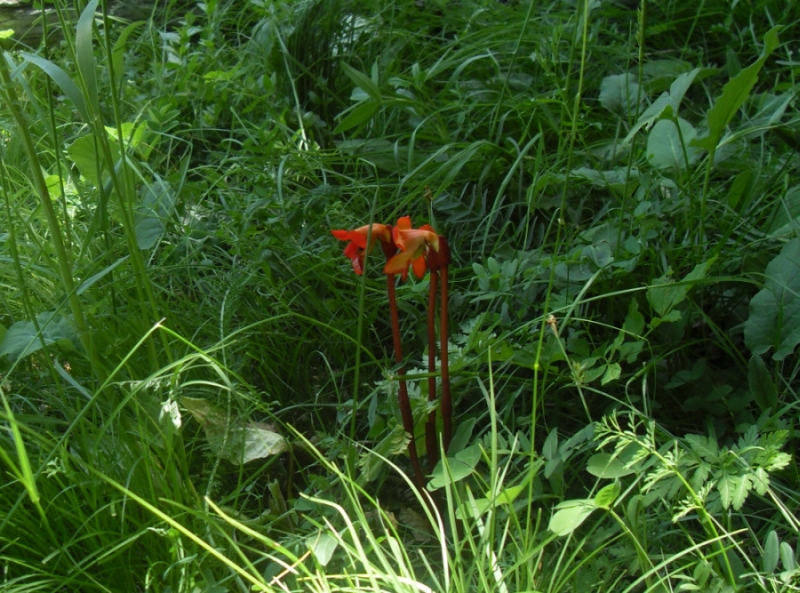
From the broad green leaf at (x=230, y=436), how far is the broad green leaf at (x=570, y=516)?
1.56 feet

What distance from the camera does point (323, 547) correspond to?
1.02m

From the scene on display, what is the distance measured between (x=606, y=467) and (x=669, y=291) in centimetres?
36

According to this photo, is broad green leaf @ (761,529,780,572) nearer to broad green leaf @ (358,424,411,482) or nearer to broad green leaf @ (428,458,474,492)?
broad green leaf @ (428,458,474,492)

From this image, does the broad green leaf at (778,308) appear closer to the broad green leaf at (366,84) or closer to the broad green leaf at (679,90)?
the broad green leaf at (679,90)

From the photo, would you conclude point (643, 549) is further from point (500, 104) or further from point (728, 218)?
point (500, 104)

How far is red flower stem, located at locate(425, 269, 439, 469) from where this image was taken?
1.16m

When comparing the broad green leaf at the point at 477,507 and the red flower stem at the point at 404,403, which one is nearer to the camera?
the broad green leaf at the point at 477,507

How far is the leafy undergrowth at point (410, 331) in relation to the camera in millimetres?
1034

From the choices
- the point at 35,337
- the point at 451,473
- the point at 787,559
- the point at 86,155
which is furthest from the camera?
the point at 86,155

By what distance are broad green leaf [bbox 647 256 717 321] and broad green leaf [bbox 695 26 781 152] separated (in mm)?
238

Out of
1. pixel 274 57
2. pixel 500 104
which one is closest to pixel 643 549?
pixel 500 104

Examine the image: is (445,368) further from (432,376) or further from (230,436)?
(230,436)

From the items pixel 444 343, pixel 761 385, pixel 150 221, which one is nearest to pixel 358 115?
pixel 150 221

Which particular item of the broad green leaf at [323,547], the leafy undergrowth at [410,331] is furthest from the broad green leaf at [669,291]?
the broad green leaf at [323,547]
